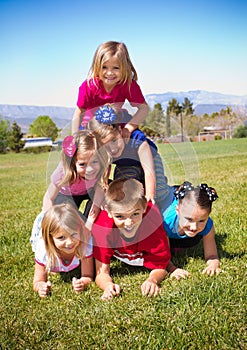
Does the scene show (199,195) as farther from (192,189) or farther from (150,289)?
(150,289)

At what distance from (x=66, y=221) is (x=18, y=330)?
99 centimetres

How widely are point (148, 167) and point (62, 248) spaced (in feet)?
3.89

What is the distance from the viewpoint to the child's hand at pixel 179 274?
358 centimetres

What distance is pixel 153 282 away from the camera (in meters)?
3.43

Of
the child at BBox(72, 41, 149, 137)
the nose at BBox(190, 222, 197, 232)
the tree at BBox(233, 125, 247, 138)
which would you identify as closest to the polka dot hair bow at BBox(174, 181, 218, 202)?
the nose at BBox(190, 222, 197, 232)

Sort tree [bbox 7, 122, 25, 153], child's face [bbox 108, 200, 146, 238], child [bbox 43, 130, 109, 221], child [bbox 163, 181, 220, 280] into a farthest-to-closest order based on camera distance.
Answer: tree [bbox 7, 122, 25, 153]
child [bbox 43, 130, 109, 221]
child [bbox 163, 181, 220, 280]
child's face [bbox 108, 200, 146, 238]

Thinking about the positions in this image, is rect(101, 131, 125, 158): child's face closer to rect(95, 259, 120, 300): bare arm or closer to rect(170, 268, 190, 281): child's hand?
rect(95, 259, 120, 300): bare arm

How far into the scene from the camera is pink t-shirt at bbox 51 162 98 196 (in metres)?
4.21

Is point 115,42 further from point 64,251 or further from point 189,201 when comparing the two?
point 64,251

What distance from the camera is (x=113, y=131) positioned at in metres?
4.13

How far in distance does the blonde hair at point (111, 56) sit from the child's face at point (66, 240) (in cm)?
174

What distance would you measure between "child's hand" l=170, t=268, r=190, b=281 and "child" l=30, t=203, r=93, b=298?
2.33 feet

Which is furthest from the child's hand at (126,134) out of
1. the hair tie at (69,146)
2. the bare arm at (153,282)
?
the bare arm at (153,282)

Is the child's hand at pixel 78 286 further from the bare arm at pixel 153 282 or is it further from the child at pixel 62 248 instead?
the bare arm at pixel 153 282
